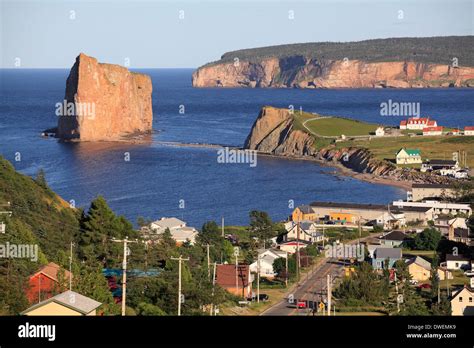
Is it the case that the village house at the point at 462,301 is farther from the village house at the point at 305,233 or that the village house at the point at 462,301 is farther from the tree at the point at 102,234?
the village house at the point at 305,233

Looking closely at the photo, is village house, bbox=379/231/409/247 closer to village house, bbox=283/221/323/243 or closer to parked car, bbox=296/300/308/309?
village house, bbox=283/221/323/243

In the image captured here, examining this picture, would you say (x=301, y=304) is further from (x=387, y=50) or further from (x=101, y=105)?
(x=387, y=50)

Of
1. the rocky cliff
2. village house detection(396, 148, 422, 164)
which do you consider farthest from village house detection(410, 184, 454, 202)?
the rocky cliff

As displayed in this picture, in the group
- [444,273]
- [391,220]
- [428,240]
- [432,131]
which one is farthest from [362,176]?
[444,273]

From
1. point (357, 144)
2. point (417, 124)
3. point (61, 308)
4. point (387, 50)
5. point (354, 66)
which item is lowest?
point (357, 144)

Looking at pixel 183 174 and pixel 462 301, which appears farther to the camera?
pixel 183 174
